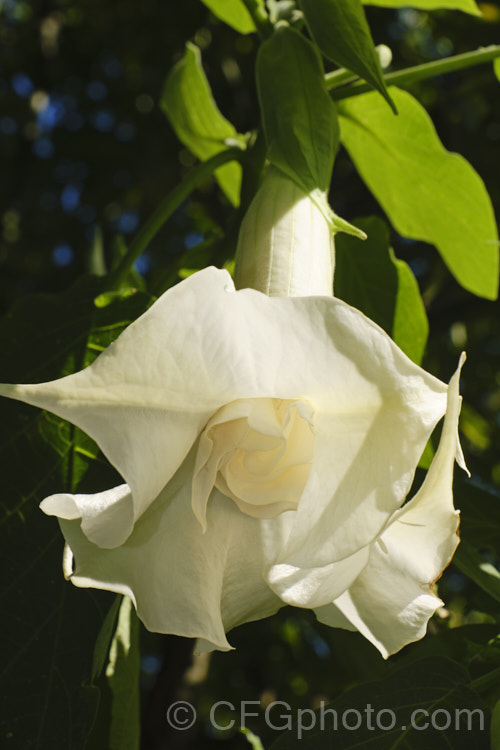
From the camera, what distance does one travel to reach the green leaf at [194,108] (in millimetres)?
907

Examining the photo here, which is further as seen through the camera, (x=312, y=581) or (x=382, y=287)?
(x=382, y=287)

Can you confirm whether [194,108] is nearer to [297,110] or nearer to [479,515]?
[297,110]

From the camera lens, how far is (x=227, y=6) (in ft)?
2.86

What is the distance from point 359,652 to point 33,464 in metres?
0.52

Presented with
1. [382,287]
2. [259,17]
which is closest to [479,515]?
[382,287]

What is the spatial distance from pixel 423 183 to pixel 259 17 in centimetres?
22

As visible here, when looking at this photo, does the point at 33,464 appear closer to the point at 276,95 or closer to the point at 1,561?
the point at 1,561

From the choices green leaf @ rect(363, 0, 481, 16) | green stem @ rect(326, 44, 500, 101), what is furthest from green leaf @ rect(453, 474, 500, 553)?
green leaf @ rect(363, 0, 481, 16)

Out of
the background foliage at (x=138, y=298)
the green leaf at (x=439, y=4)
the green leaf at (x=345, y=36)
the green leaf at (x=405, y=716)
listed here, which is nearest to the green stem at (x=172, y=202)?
the background foliage at (x=138, y=298)

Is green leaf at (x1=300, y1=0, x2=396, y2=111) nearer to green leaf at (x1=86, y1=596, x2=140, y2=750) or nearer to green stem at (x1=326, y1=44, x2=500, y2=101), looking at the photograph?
green stem at (x1=326, y1=44, x2=500, y2=101)

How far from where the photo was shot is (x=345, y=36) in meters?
0.58

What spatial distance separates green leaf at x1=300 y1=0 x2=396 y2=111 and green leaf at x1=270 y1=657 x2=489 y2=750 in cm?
39

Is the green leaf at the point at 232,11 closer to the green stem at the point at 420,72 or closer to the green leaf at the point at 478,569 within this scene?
the green stem at the point at 420,72

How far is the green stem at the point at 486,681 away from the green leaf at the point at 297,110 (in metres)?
0.36
